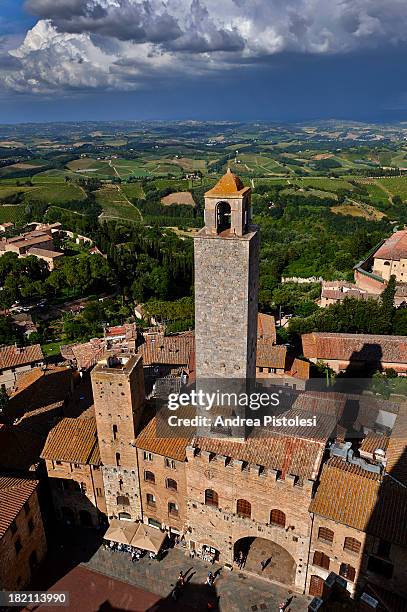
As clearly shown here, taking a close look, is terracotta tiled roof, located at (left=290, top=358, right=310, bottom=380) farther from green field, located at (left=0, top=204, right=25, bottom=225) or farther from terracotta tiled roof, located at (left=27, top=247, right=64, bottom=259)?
green field, located at (left=0, top=204, right=25, bottom=225)

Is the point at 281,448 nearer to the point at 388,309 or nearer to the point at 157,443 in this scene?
the point at 157,443

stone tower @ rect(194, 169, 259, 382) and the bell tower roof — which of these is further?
the bell tower roof

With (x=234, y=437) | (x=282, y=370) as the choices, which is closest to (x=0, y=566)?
(x=234, y=437)

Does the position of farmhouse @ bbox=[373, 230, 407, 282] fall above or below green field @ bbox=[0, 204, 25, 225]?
above

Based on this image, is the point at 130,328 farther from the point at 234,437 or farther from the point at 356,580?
the point at 356,580

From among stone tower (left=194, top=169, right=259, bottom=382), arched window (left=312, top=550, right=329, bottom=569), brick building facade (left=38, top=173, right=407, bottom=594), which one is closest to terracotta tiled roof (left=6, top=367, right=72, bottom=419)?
brick building facade (left=38, top=173, right=407, bottom=594)

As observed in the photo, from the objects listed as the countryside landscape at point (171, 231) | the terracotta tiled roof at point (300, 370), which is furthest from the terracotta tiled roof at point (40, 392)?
the terracotta tiled roof at point (300, 370)

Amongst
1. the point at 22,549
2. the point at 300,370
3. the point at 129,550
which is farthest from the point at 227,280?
the point at 300,370
